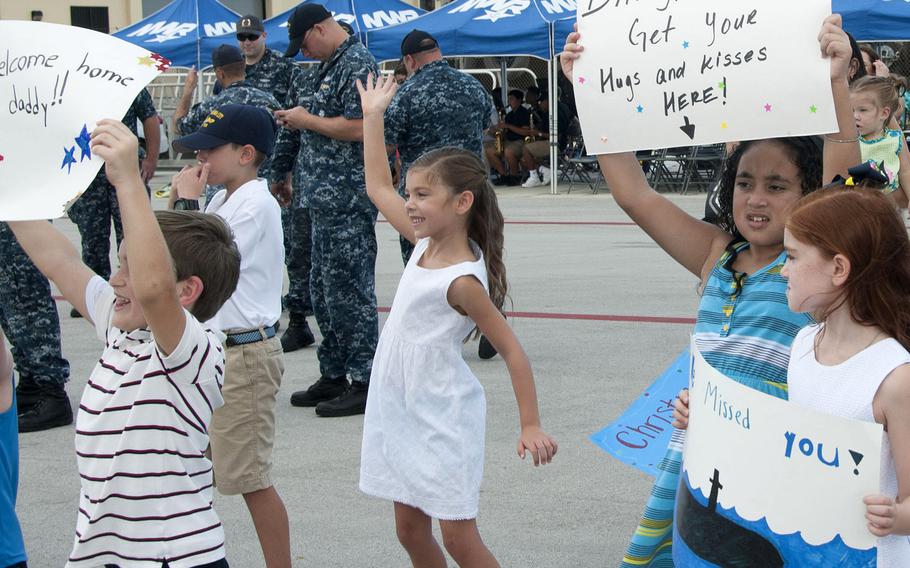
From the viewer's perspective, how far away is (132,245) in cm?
254

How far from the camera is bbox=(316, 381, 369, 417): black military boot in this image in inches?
235

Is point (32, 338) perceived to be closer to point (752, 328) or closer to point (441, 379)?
point (441, 379)

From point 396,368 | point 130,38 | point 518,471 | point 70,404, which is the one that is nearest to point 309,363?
point 70,404

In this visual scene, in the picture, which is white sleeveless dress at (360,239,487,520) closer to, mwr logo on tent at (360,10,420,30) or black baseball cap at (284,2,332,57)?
black baseball cap at (284,2,332,57)

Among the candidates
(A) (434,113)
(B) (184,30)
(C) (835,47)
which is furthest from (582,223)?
(C) (835,47)

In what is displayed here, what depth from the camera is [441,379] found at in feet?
11.0

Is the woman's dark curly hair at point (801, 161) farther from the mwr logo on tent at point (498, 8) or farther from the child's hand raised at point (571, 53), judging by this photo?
the mwr logo on tent at point (498, 8)

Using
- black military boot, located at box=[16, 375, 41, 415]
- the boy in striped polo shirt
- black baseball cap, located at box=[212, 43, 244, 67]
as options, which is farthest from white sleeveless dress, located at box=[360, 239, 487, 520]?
black baseball cap, located at box=[212, 43, 244, 67]

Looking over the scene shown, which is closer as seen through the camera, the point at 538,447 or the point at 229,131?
the point at 538,447

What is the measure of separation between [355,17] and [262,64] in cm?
1084

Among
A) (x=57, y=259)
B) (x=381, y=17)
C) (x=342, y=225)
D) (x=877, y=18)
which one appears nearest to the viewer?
(x=57, y=259)

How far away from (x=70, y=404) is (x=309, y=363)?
1.56 meters

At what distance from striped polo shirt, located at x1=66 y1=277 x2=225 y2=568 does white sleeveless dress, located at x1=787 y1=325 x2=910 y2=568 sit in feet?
4.24

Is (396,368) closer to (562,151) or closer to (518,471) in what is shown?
(518,471)
